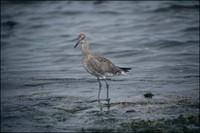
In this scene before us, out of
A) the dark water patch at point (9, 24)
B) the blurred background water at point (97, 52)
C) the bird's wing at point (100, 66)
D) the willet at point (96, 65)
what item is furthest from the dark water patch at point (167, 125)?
the dark water patch at point (9, 24)

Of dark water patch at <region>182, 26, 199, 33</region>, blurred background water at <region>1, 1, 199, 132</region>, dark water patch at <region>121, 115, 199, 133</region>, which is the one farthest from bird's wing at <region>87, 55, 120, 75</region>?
dark water patch at <region>182, 26, 199, 33</region>

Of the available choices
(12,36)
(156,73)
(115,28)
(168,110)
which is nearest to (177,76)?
Result: (156,73)

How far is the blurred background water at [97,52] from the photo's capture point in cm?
1156

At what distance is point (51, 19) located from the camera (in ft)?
100

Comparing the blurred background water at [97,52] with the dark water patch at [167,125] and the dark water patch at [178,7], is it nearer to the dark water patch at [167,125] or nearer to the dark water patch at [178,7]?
the dark water patch at [178,7]

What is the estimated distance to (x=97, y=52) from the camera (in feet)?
71.5

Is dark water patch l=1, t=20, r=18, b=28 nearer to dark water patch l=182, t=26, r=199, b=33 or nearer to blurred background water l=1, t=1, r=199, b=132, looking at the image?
blurred background water l=1, t=1, r=199, b=132

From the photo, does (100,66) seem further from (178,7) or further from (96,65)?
(178,7)

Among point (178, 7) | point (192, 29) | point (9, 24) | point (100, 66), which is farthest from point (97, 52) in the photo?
point (9, 24)

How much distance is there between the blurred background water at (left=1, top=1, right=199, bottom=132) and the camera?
11.6 m

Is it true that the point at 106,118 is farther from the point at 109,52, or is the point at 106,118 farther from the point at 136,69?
the point at 109,52

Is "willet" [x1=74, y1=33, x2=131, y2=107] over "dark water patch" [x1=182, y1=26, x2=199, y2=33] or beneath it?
beneath

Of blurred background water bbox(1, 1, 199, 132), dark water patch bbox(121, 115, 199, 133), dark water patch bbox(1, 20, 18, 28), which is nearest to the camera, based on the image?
dark water patch bbox(121, 115, 199, 133)

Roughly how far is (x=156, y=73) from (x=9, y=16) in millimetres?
17115
